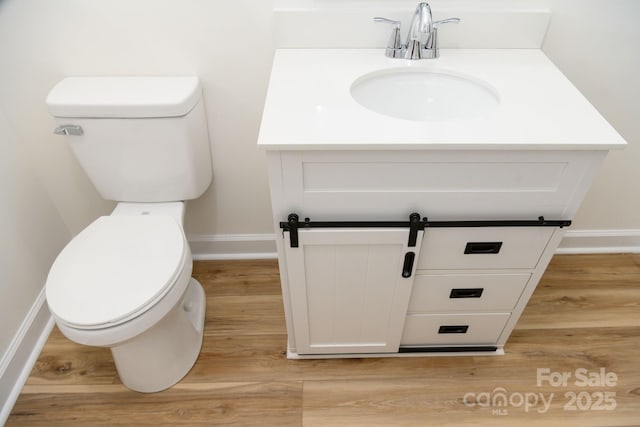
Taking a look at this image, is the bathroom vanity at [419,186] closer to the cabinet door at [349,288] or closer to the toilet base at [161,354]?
the cabinet door at [349,288]

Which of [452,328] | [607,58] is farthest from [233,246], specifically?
[607,58]

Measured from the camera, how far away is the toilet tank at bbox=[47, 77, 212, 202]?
122cm

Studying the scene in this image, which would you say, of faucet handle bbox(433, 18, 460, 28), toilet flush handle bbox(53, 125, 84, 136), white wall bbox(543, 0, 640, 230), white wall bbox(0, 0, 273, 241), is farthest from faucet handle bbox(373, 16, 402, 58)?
toilet flush handle bbox(53, 125, 84, 136)

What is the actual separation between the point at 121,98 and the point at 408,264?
0.94 meters

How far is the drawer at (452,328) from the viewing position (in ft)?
4.29

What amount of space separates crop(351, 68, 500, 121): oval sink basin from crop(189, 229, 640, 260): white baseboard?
30.4 inches

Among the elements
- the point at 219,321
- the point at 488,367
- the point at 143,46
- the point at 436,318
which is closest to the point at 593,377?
the point at 488,367

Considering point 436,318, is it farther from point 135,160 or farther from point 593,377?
point 135,160

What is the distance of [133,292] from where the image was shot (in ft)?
3.55

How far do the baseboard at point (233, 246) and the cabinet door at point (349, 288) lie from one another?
20.5 inches

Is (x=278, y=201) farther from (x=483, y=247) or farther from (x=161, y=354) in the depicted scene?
(x=161, y=354)

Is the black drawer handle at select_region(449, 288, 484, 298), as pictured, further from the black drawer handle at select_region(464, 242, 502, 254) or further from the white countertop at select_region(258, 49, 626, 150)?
the white countertop at select_region(258, 49, 626, 150)

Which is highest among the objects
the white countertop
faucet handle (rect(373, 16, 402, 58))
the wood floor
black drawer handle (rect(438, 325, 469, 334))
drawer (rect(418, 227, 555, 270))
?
faucet handle (rect(373, 16, 402, 58))

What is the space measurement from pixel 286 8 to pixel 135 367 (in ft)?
3.84
